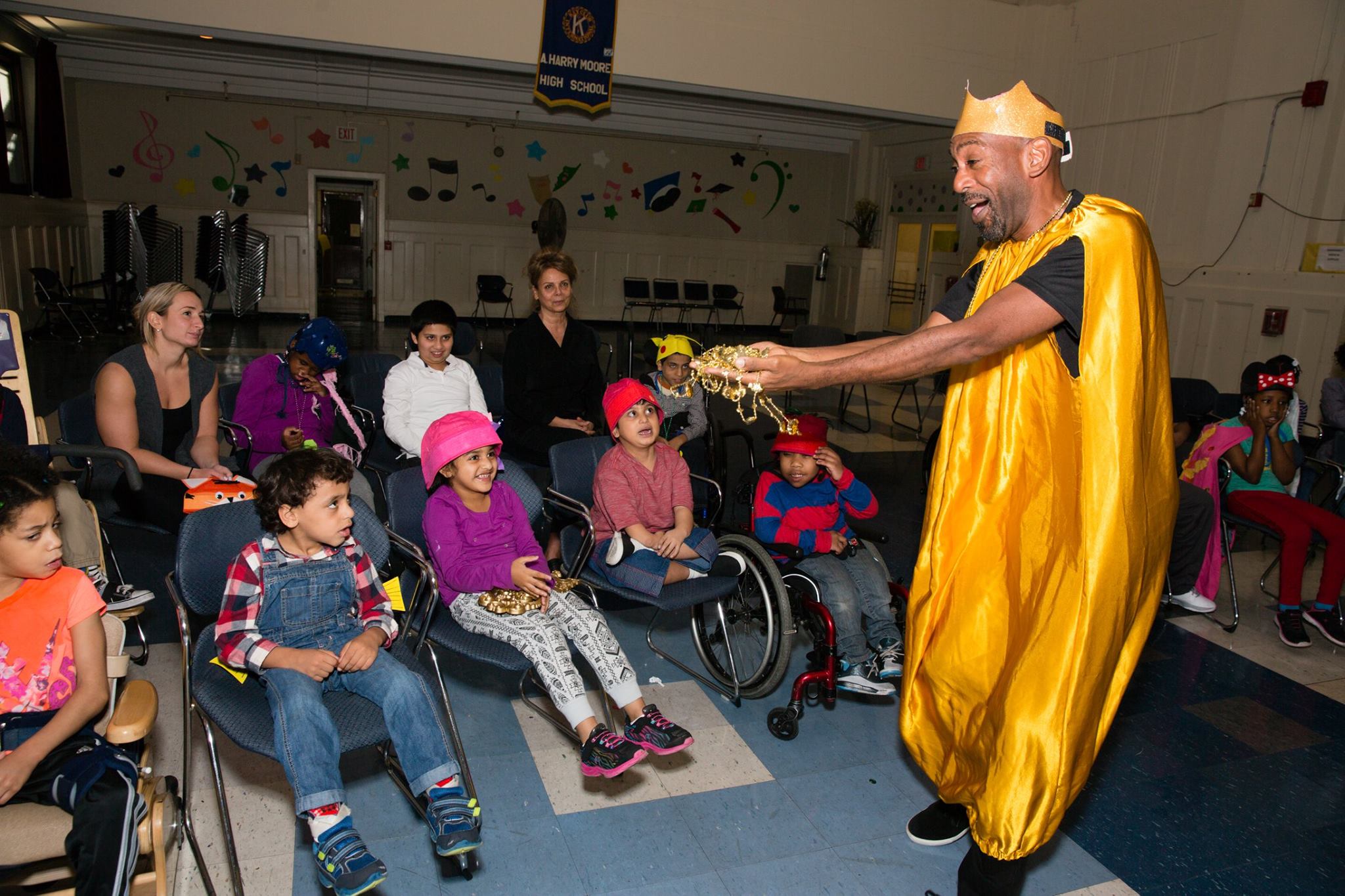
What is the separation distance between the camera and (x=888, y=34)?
7602 millimetres

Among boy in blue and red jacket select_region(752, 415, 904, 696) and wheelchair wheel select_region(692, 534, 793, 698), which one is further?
boy in blue and red jacket select_region(752, 415, 904, 696)

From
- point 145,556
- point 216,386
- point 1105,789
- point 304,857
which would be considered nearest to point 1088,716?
point 1105,789

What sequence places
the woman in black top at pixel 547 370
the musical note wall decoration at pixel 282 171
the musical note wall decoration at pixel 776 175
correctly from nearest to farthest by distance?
the woman in black top at pixel 547 370 → the musical note wall decoration at pixel 282 171 → the musical note wall decoration at pixel 776 175

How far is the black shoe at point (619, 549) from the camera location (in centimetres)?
284

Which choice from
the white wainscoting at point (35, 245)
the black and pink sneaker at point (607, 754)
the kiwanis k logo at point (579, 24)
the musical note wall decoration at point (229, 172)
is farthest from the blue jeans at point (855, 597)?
the musical note wall decoration at point (229, 172)

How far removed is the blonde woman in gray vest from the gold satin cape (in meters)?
2.57

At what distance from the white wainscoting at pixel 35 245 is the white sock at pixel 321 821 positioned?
8953mm

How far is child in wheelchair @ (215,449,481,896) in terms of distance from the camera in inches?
73.8

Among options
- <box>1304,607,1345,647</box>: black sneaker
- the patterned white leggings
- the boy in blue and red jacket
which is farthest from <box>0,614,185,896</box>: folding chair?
<box>1304,607,1345,647</box>: black sneaker

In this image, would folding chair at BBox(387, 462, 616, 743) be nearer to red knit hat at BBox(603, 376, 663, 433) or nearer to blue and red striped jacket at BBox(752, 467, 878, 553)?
red knit hat at BBox(603, 376, 663, 433)

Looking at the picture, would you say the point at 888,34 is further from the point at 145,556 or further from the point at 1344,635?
the point at 145,556

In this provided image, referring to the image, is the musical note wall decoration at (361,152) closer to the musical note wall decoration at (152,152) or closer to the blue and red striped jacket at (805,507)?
the musical note wall decoration at (152,152)

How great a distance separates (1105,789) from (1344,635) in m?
2.05

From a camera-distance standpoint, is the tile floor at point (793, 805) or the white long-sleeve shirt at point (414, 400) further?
the white long-sleeve shirt at point (414, 400)
